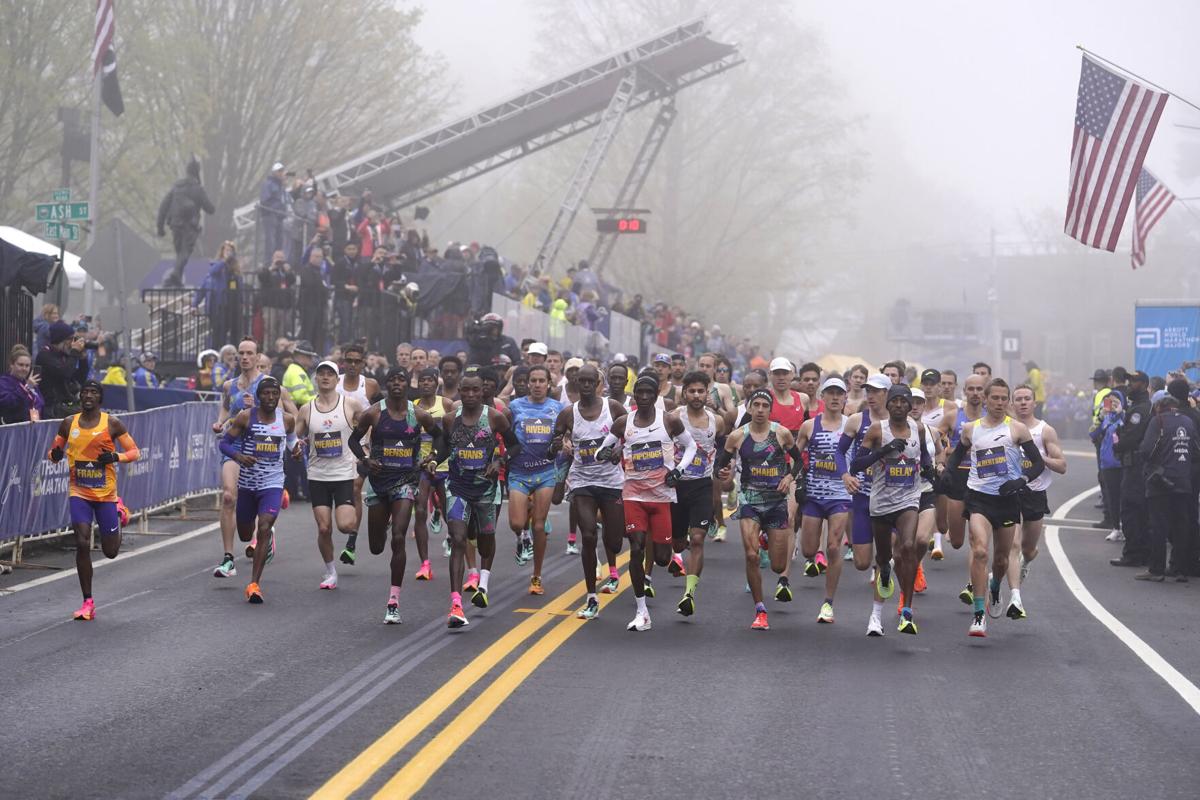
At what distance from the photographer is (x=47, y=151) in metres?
36.7

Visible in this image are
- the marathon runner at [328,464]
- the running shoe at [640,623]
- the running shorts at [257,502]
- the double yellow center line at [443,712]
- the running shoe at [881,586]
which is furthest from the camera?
the marathon runner at [328,464]

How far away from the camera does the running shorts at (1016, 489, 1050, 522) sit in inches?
495

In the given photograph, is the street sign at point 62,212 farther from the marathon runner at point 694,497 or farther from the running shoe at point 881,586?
the running shoe at point 881,586

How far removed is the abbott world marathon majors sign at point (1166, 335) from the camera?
3312cm

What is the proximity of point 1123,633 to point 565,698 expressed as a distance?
5.46 meters

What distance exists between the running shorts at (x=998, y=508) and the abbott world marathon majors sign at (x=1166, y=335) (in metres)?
22.0

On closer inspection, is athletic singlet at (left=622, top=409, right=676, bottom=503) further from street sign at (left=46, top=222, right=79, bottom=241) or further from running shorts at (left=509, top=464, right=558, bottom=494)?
street sign at (left=46, top=222, right=79, bottom=241)

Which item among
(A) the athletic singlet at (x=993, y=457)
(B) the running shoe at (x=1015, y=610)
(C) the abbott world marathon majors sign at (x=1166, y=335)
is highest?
(C) the abbott world marathon majors sign at (x=1166, y=335)

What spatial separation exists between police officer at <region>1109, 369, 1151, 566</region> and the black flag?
17740 mm

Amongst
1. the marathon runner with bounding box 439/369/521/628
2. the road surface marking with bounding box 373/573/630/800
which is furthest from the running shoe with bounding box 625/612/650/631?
the marathon runner with bounding box 439/369/521/628

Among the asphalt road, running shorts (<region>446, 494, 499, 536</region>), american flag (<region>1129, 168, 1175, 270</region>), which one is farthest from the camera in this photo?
american flag (<region>1129, 168, 1175, 270</region>)

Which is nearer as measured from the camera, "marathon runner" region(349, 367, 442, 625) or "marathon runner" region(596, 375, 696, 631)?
"marathon runner" region(596, 375, 696, 631)

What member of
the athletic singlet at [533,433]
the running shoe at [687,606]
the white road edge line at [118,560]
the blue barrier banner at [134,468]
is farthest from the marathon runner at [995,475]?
the blue barrier banner at [134,468]

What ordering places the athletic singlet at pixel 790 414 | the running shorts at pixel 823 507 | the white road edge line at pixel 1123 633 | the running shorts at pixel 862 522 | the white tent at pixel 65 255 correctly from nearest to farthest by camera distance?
the white road edge line at pixel 1123 633 → the running shorts at pixel 862 522 → the running shorts at pixel 823 507 → the athletic singlet at pixel 790 414 → the white tent at pixel 65 255
